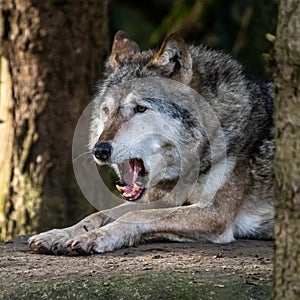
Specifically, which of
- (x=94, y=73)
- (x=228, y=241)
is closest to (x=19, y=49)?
(x=94, y=73)

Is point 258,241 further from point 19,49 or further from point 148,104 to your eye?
point 19,49

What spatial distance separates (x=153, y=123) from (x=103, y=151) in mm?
530

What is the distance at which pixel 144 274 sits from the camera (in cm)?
567

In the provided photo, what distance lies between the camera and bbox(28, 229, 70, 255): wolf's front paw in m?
6.49

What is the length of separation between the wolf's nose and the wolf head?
48 mm

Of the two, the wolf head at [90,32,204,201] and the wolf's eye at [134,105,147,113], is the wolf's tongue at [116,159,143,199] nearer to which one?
the wolf head at [90,32,204,201]

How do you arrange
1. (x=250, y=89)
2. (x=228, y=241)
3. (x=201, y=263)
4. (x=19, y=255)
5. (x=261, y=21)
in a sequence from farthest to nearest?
(x=261, y=21)
(x=250, y=89)
(x=228, y=241)
(x=19, y=255)
(x=201, y=263)

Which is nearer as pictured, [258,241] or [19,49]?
[258,241]

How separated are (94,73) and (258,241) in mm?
3480

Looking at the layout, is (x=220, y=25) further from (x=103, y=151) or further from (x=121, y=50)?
(x=103, y=151)

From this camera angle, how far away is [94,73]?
9.90m

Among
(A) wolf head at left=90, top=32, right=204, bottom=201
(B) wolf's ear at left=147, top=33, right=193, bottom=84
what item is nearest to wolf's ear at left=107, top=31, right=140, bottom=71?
(A) wolf head at left=90, top=32, right=204, bottom=201

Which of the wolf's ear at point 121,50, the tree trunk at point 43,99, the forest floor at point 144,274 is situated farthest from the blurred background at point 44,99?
the forest floor at point 144,274

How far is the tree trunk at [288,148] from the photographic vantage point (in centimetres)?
416
